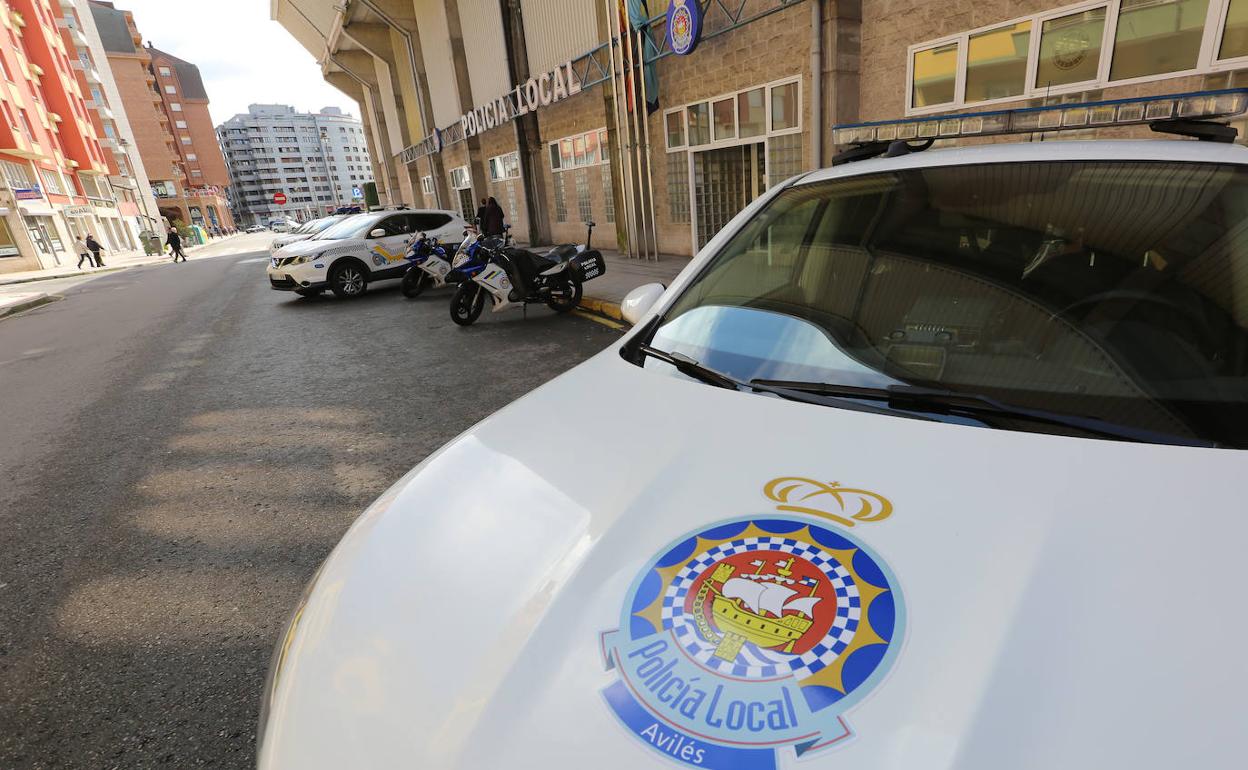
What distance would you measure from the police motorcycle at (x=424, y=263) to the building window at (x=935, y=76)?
7.94m

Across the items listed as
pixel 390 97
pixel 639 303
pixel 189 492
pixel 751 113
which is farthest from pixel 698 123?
pixel 390 97

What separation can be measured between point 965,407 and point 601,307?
741 centimetres

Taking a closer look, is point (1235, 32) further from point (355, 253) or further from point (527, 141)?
point (527, 141)

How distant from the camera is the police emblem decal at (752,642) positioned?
0.78 metres

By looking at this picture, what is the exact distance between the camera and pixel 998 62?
22.6 ft

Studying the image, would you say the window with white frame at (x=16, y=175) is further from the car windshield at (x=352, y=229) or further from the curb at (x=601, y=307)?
the curb at (x=601, y=307)

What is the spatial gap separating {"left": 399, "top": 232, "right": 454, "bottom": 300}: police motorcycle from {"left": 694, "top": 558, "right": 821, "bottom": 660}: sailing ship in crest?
10653 mm

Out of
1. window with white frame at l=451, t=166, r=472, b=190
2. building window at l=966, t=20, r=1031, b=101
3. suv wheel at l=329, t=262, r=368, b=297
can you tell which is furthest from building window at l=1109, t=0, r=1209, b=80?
window with white frame at l=451, t=166, r=472, b=190

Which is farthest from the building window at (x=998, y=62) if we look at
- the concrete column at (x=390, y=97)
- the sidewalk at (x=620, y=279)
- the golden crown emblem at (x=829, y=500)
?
the concrete column at (x=390, y=97)

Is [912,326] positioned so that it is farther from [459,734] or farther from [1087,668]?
[459,734]

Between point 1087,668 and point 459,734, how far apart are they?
2.88 feet

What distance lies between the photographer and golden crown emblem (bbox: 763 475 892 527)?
3.50 feet

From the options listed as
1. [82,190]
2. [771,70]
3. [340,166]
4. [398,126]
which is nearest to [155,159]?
[82,190]

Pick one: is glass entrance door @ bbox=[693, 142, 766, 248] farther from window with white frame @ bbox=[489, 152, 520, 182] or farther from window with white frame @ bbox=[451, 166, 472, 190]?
window with white frame @ bbox=[451, 166, 472, 190]
